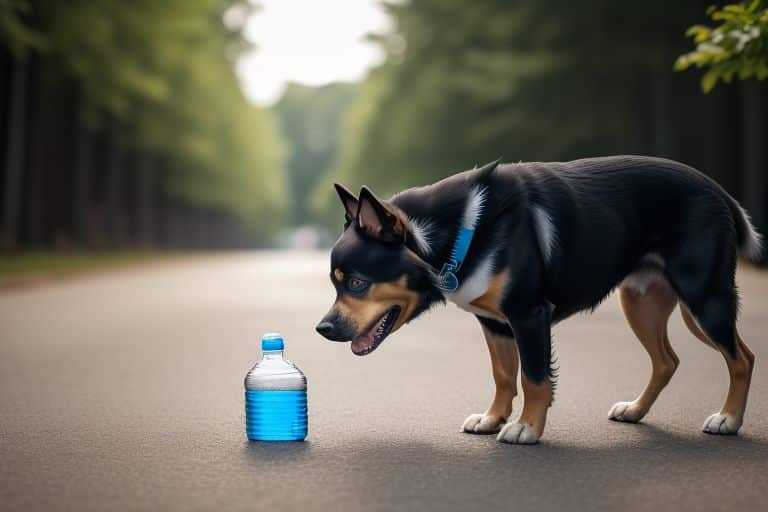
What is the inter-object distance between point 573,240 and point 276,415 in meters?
1.63

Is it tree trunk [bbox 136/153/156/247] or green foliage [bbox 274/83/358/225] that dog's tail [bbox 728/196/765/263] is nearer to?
tree trunk [bbox 136/153/156/247]

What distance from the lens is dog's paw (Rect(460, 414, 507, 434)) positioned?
204 inches

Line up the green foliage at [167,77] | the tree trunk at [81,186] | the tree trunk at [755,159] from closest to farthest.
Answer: the tree trunk at [755,159]
the green foliage at [167,77]
the tree trunk at [81,186]

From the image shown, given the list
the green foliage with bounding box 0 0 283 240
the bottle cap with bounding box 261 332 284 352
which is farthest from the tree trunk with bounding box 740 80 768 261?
the bottle cap with bounding box 261 332 284 352

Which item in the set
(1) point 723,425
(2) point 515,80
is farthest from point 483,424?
(2) point 515,80

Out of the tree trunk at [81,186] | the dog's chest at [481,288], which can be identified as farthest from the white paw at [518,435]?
the tree trunk at [81,186]

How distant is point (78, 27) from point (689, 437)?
22323 millimetres

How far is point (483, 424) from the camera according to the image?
5191 mm

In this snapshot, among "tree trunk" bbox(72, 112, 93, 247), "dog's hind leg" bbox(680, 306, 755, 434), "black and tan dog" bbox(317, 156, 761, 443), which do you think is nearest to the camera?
"black and tan dog" bbox(317, 156, 761, 443)

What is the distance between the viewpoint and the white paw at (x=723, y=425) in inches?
199

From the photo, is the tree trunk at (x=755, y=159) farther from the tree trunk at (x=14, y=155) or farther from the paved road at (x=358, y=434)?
the tree trunk at (x=14, y=155)

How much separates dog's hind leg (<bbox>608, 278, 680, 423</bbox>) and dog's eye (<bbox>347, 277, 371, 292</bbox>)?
156 centimetres

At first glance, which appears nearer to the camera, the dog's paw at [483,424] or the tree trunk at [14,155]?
the dog's paw at [483,424]

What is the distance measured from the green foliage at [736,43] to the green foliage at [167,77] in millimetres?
14805
